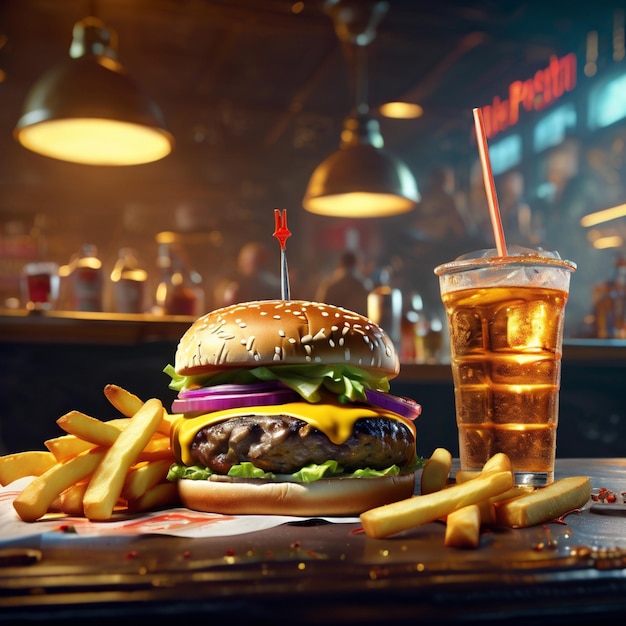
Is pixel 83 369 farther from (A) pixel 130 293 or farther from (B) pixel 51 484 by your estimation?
(B) pixel 51 484

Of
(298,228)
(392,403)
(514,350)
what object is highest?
(298,228)

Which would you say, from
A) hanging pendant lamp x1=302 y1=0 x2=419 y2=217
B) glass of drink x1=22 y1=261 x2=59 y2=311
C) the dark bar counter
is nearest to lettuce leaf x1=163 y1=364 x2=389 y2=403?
the dark bar counter

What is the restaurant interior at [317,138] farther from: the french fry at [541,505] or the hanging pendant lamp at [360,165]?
the french fry at [541,505]

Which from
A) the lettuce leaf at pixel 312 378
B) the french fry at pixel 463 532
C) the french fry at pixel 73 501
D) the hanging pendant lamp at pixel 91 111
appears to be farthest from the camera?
the hanging pendant lamp at pixel 91 111

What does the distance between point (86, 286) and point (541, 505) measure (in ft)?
12.1

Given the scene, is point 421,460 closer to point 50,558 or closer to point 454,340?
point 454,340

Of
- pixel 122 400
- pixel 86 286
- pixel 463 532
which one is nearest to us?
pixel 463 532

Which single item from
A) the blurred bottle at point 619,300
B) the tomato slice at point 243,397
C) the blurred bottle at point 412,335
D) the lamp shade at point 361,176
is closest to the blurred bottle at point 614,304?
the blurred bottle at point 619,300

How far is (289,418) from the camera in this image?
169cm

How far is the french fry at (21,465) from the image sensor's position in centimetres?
174

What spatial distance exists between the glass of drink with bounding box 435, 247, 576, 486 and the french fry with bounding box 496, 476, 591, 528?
0.45 metres

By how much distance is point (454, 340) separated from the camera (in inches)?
83.5

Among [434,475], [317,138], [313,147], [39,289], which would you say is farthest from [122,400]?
[313,147]

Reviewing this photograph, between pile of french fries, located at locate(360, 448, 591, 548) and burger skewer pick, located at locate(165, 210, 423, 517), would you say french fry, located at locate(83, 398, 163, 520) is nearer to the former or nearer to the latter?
burger skewer pick, located at locate(165, 210, 423, 517)
